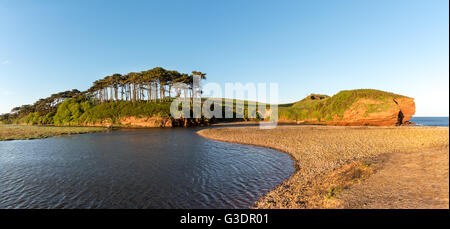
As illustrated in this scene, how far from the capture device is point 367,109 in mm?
47531

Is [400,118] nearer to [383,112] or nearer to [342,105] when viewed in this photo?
[383,112]

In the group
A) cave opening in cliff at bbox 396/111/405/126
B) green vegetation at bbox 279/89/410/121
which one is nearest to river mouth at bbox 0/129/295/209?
green vegetation at bbox 279/89/410/121

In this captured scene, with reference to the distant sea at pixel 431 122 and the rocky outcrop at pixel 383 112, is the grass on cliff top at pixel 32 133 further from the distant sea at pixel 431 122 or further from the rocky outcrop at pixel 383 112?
the distant sea at pixel 431 122

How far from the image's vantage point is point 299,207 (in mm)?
6910

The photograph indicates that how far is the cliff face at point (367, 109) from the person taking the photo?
4438cm

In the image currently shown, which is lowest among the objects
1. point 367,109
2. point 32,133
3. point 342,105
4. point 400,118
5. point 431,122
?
point 431,122

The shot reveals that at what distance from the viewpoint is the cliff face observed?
146 ft

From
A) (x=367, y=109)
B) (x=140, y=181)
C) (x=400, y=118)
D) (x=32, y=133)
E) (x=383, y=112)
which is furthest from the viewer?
(x=367, y=109)

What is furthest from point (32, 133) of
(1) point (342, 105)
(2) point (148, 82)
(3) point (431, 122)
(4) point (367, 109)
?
(3) point (431, 122)

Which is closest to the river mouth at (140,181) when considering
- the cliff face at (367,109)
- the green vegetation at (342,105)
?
the cliff face at (367,109)

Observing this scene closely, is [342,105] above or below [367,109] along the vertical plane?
above
